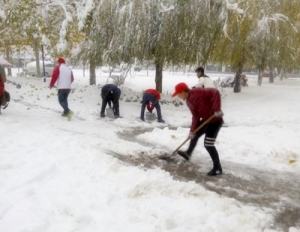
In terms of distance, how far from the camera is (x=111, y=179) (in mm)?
4582

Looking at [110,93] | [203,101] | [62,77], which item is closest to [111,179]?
[203,101]

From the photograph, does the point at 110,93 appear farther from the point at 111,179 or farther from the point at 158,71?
the point at 111,179

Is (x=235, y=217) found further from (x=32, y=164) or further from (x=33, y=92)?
(x=33, y=92)

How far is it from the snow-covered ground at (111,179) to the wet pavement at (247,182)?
0.31 ft

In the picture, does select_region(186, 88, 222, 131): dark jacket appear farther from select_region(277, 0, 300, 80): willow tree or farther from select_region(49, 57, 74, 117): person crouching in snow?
select_region(277, 0, 300, 80): willow tree

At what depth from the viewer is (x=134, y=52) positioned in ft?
38.5

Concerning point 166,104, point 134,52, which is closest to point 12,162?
point 134,52

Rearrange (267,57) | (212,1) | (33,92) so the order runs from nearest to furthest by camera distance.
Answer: (212,1) → (33,92) → (267,57)

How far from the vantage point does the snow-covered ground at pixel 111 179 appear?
359 cm

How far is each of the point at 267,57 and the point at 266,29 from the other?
1.49m

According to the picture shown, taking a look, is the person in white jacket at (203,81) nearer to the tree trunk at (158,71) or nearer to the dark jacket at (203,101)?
the dark jacket at (203,101)

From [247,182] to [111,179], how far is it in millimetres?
2118

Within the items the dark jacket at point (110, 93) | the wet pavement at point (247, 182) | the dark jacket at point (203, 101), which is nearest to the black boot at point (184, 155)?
the wet pavement at point (247, 182)

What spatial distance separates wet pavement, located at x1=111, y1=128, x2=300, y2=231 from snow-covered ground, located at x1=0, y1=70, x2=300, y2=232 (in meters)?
0.09
